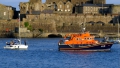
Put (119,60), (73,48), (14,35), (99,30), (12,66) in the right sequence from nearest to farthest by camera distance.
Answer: (12,66)
(119,60)
(73,48)
(14,35)
(99,30)

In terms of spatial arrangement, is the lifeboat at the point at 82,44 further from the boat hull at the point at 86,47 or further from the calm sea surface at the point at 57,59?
the calm sea surface at the point at 57,59

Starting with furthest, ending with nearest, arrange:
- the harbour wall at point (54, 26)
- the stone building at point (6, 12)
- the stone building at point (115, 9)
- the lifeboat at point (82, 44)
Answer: the stone building at point (115, 9)
the stone building at point (6, 12)
the harbour wall at point (54, 26)
the lifeboat at point (82, 44)

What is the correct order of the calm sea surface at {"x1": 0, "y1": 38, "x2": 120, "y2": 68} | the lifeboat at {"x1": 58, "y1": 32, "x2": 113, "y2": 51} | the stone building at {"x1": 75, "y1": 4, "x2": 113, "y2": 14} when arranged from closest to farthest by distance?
the calm sea surface at {"x1": 0, "y1": 38, "x2": 120, "y2": 68} < the lifeboat at {"x1": 58, "y1": 32, "x2": 113, "y2": 51} < the stone building at {"x1": 75, "y1": 4, "x2": 113, "y2": 14}

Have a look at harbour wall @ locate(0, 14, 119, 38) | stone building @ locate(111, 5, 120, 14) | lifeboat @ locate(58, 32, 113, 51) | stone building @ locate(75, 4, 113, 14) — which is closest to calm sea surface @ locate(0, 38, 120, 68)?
lifeboat @ locate(58, 32, 113, 51)

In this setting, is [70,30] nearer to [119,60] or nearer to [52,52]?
[52,52]

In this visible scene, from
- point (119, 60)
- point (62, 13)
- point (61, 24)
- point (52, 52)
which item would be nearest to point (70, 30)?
point (61, 24)

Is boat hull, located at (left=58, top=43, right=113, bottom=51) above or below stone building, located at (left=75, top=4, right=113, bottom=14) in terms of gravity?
below

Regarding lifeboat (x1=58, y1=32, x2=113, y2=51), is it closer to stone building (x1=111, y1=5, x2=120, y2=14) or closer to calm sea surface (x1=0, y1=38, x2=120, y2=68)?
calm sea surface (x1=0, y1=38, x2=120, y2=68)

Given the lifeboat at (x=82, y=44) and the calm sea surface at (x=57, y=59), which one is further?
the lifeboat at (x=82, y=44)

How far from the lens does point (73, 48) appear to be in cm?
6359

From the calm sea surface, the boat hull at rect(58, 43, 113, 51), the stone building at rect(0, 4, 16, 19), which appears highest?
the stone building at rect(0, 4, 16, 19)

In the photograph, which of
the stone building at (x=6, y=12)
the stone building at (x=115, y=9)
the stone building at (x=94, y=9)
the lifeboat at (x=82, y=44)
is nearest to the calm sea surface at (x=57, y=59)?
the lifeboat at (x=82, y=44)

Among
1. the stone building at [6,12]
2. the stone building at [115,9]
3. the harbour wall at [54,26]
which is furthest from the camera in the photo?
the stone building at [115,9]

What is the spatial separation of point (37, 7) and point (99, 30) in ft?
50.0
